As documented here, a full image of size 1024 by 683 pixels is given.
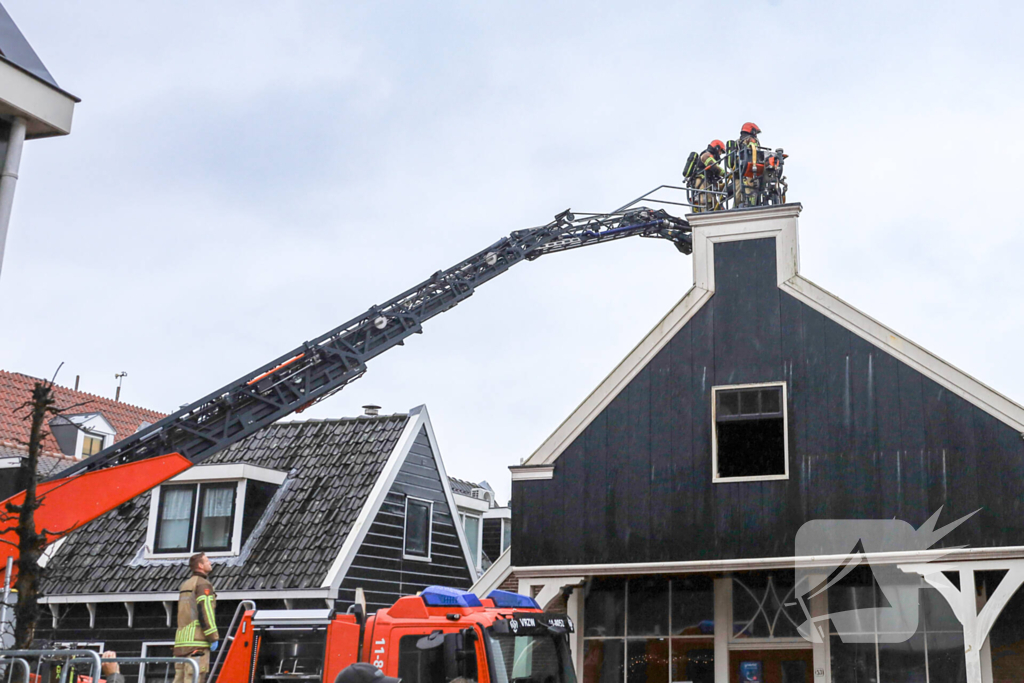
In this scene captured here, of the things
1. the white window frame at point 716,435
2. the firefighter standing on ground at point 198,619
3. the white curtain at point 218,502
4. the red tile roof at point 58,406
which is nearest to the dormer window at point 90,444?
the red tile roof at point 58,406

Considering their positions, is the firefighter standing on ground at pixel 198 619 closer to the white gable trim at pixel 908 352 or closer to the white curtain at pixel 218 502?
the white curtain at pixel 218 502

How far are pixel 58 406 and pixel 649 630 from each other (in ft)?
54.7

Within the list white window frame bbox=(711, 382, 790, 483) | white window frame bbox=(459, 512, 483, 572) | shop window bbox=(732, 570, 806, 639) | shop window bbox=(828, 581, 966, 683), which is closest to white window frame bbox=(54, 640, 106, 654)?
white window frame bbox=(459, 512, 483, 572)

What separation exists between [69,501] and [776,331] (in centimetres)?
1042

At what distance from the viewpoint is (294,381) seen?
17.5 metres

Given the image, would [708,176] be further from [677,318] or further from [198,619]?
[198,619]

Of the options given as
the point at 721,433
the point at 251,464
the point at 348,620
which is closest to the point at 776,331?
the point at 721,433

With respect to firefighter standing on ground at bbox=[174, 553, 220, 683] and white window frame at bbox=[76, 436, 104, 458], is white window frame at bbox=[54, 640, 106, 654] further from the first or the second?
white window frame at bbox=[76, 436, 104, 458]

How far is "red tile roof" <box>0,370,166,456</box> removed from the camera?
81.8ft

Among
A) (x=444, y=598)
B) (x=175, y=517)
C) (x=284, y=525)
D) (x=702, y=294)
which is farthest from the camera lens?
(x=175, y=517)

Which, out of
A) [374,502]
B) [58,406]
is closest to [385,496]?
[374,502]

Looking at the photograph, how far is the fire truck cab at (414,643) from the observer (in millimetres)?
9688

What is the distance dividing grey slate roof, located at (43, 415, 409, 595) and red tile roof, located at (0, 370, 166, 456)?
2.76 metres

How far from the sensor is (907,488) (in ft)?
47.9
